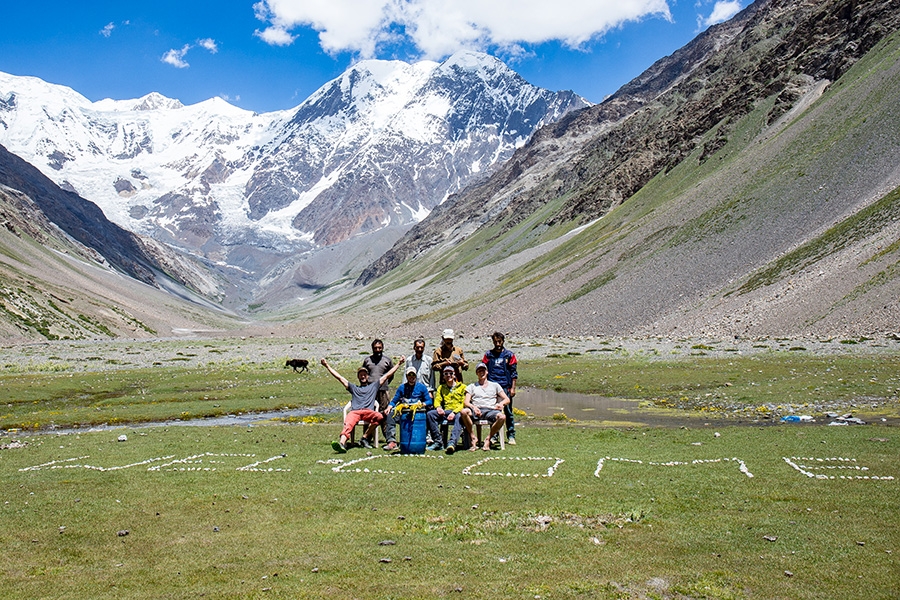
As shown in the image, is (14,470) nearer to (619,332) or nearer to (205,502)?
(205,502)

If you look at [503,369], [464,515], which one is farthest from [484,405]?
[464,515]

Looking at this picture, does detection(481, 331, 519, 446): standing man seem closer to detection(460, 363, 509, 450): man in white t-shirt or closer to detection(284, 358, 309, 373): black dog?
detection(460, 363, 509, 450): man in white t-shirt

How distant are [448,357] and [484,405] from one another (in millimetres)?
1964

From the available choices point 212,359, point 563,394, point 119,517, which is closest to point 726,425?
point 563,394

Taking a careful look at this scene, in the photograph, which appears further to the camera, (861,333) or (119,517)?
(861,333)

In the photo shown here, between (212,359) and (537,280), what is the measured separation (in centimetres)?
7134

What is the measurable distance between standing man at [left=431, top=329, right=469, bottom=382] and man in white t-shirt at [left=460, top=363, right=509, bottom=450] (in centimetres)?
55

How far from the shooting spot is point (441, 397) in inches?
822

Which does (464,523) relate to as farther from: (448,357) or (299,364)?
(299,364)

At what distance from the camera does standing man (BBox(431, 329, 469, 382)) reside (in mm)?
21344

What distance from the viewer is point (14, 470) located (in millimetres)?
17750

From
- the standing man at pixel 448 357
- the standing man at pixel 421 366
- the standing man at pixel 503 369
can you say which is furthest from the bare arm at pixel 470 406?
the standing man at pixel 503 369

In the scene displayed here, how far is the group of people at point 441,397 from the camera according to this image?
→ 67.7 feet

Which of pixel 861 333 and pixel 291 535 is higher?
pixel 861 333
